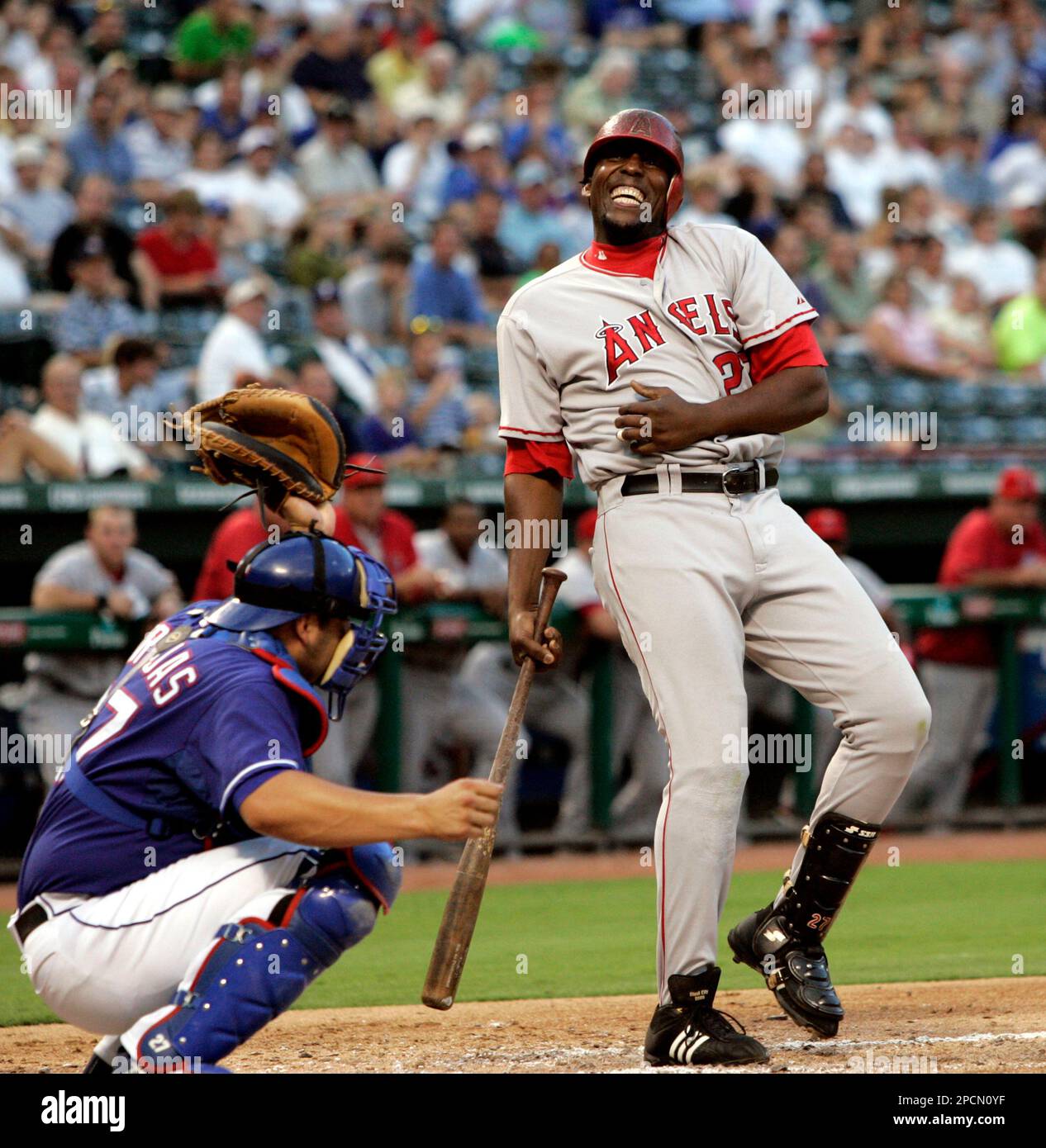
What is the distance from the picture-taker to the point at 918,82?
13750 mm

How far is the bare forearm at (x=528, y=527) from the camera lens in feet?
13.1

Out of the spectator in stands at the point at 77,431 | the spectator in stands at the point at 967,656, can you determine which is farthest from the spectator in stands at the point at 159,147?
the spectator in stands at the point at 967,656

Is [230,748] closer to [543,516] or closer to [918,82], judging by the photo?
[543,516]

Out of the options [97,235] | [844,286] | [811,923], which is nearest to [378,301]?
[97,235]

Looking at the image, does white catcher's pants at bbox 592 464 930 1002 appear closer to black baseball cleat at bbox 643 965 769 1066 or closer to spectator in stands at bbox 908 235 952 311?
black baseball cleat at bbox 643 965 769 1066

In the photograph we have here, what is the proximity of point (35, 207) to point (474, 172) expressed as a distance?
2.64m

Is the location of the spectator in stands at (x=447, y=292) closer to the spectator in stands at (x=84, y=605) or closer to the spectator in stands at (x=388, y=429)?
the spectator in stands at (x=388, y=429)

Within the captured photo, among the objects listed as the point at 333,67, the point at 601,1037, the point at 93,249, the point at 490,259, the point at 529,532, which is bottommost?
the point at 601,1037

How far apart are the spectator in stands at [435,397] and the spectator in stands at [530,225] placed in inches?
67.5

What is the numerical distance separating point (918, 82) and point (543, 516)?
10.8m

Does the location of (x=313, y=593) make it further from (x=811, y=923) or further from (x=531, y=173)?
(x=531, y=173)

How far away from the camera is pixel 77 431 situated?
24.9 feet

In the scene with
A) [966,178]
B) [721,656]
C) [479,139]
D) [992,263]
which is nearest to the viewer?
[721,656]

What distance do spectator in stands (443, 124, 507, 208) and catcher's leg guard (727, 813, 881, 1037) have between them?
23.2 feet
